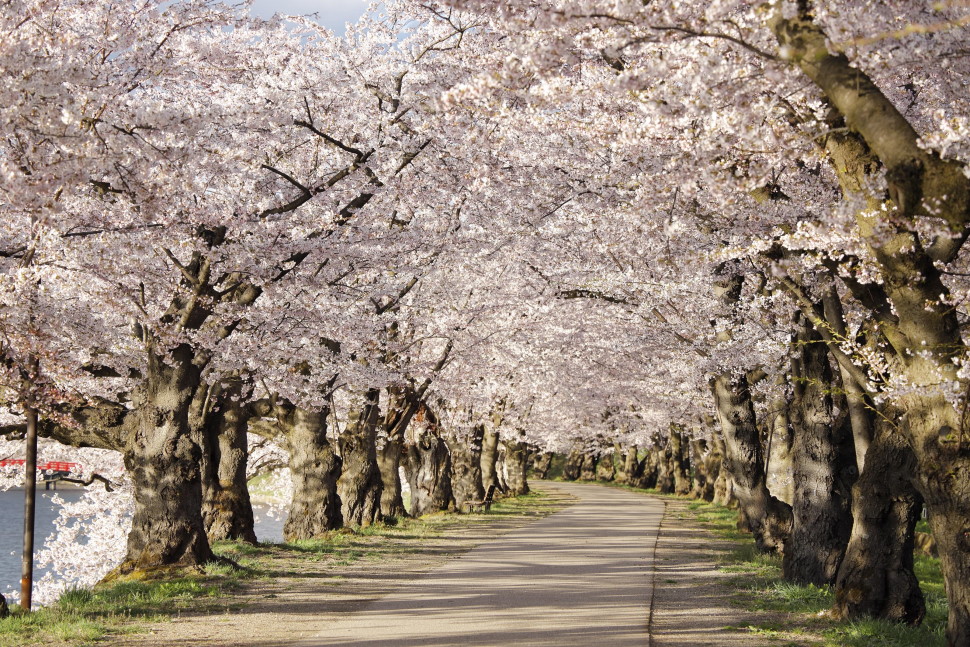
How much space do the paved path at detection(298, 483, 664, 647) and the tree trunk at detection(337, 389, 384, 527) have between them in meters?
4.33

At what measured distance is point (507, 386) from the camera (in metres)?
35.2

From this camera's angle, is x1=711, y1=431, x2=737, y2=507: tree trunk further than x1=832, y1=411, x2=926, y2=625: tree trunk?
Yes

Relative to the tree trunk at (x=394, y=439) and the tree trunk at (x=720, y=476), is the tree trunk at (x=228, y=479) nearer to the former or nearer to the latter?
the tree trunk at (x=394, y=439)

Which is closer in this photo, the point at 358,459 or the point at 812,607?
the point at 812,607

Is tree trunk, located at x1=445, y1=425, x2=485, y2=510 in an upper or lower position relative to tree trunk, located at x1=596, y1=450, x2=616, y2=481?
upper

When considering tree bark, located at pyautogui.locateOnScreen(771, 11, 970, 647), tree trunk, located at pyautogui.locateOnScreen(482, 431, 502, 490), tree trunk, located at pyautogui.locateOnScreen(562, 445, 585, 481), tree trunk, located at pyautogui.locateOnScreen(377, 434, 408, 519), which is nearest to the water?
tree trunk, located at pyautogui.locateOnScreen(377, 434, 408, 519)

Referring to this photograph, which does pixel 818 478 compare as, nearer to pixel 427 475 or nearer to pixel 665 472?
pixel 427 475

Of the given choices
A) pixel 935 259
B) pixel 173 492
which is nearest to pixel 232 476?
pixel 173 492

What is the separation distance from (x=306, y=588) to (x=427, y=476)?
729 inches

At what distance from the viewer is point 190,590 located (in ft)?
40.9

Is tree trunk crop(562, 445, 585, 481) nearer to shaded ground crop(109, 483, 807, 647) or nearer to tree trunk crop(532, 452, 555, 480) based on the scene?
tree trunk crop(532, 452, 555, 480)

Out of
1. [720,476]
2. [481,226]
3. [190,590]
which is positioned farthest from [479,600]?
[720,476]

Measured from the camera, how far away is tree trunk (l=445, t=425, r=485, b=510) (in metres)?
34.7

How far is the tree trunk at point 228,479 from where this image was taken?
19.2 m
